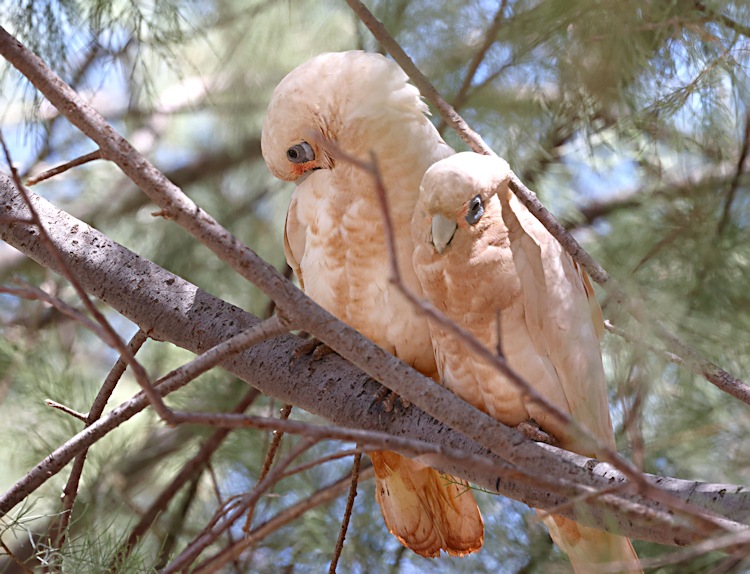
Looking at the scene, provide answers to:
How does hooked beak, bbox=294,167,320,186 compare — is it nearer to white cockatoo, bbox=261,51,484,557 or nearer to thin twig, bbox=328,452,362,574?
white cockatoo, bbox=261,51,484,557

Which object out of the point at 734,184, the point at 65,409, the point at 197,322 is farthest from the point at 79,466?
the point at 734,184

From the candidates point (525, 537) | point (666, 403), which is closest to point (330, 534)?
point (525, 537)

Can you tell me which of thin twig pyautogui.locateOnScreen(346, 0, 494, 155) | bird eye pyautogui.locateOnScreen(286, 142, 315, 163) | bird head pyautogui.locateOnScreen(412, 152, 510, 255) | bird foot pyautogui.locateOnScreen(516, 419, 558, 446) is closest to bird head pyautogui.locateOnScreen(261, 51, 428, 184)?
bird eye pyautogui.locateOnScreen(286, 142, 315, 163)

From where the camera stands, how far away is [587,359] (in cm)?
150

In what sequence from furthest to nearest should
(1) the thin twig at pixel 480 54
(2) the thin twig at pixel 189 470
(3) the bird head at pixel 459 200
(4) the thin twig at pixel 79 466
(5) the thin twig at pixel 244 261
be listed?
1. (2) the thin twig at pixel 189 470
2. (1) the thin twig at pixel 480 54
3. (3) the bird head at pixel 459 200
4. (4) the thin twig at pixel 79 466
5. (5) the thin twig at pixel 244 261

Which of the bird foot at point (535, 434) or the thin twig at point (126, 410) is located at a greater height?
the bird foot at point (535, 434)

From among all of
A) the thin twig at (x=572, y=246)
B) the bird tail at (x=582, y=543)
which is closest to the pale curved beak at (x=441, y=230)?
the thin twig at (x=572, y=246)

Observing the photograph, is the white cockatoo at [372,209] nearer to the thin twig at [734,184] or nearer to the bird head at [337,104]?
the bird head at [337,104]

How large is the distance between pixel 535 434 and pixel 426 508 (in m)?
0.32

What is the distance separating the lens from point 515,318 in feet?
4.89

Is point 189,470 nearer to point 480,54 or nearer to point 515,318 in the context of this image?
point 515,318

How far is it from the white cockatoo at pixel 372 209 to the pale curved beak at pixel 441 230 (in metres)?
0.15

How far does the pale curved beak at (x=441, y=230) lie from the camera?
1.39 metres

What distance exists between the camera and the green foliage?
1539mm
